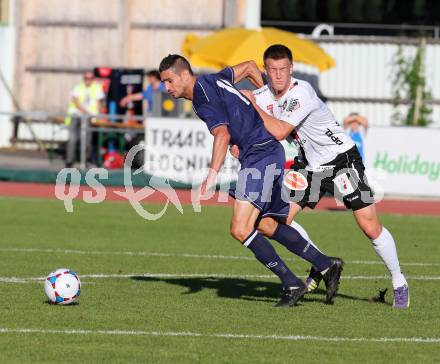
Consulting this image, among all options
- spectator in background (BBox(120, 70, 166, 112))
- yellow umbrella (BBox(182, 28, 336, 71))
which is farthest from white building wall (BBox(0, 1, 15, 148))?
yellow umbrella (BBox(182, 28, 336, 71))

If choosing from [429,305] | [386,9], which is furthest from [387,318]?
[386,9]

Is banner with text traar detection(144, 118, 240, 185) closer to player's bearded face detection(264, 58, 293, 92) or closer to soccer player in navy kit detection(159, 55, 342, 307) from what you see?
soccer player in navy kit detection(159, 55, 342, 307)

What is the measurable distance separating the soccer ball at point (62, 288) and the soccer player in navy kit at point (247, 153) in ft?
4.30

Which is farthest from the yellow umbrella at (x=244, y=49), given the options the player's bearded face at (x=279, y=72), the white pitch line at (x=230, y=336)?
the white pitch line at (x=230, y=336)

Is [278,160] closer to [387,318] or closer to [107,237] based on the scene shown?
[387,318]

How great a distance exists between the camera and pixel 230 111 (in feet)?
32.4

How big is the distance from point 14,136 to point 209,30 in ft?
18.2

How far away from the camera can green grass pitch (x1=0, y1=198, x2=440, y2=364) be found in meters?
7.80

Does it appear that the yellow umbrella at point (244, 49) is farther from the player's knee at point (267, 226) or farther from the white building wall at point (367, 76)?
the player's knee at point (267, 226)

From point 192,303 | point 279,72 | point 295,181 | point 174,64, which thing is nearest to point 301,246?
point 295,181

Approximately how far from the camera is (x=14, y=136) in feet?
100

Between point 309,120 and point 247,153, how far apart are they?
1.84ft

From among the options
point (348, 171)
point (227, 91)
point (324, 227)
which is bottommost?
point (324, 227)

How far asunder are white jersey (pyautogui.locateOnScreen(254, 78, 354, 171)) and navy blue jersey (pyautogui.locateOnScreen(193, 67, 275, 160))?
0.66ft
